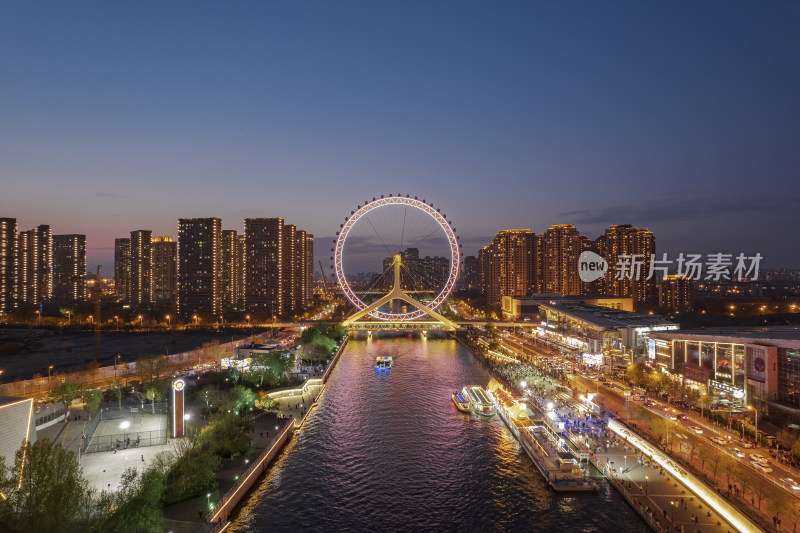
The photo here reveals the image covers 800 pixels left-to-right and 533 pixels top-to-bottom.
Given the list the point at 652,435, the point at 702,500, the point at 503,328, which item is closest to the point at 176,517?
the point at 702,500

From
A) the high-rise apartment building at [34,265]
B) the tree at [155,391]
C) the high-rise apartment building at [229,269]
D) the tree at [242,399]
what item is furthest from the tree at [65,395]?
the high-rise apartment building at [34,265]

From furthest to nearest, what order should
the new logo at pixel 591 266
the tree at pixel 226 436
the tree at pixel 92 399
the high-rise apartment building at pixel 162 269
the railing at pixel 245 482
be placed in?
1. the high-rise apartment building at pixel 162 269
2. the new logo at pixel 591 266
3. the tree at pixel 92 399
4. the tree at pixel 226 436
5. the railing at pixel 245 482

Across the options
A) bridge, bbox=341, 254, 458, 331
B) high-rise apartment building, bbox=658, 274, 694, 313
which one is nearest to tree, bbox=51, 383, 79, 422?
bridge, bbox=341, 254, 458, 331

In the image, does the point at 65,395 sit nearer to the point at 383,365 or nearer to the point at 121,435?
the point at 121,435

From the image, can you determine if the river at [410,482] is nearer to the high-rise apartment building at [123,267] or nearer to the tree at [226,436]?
the tree at [226,436]

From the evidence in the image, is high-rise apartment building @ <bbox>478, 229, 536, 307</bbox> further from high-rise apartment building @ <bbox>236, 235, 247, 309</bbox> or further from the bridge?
high-rise apartment building @ <bbox>236, 235, 247, 309</bbox>

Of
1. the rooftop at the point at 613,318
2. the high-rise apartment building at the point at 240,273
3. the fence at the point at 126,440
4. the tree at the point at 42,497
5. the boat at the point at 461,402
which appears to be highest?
the high-rise apartment building at the point at 240,273
